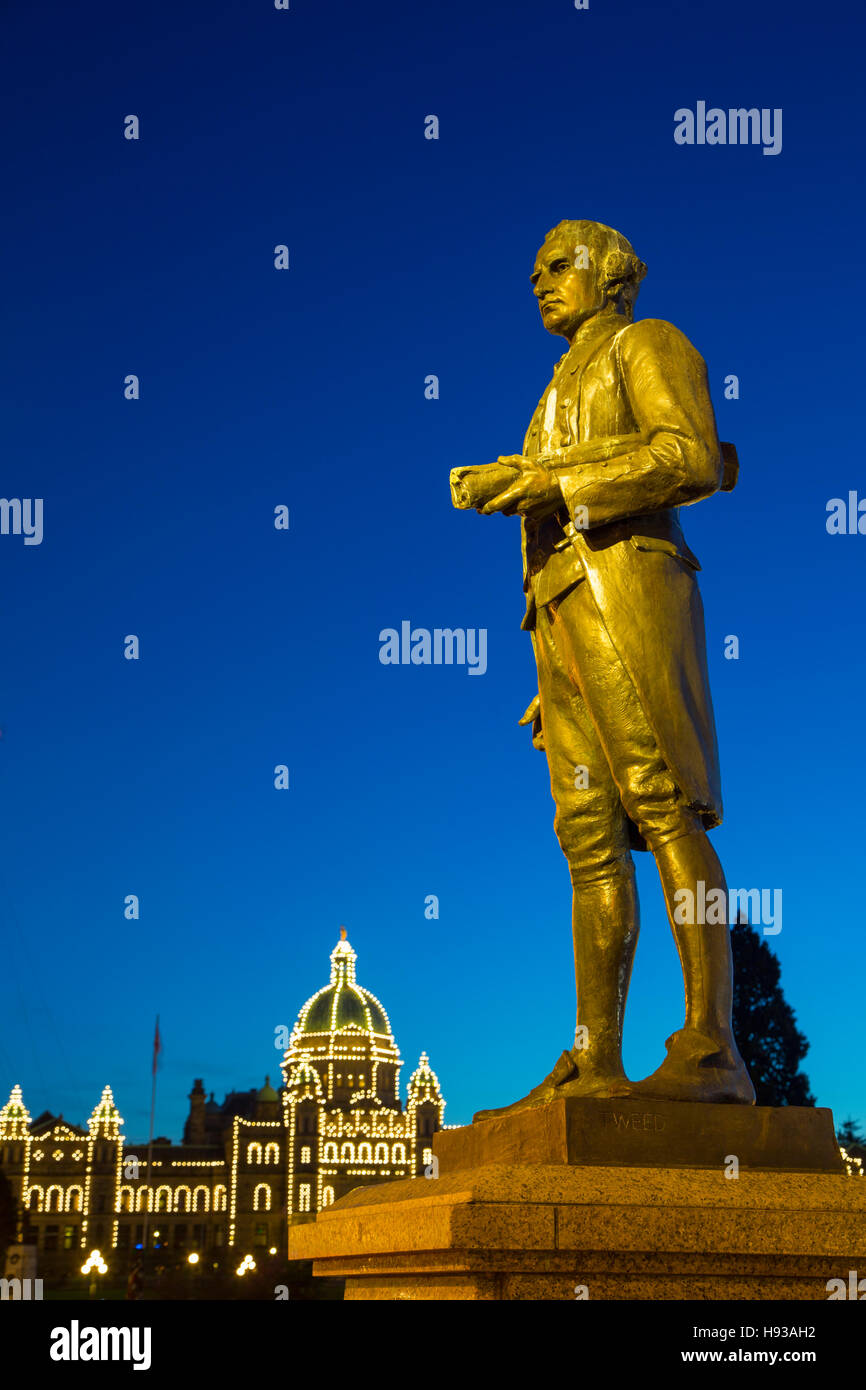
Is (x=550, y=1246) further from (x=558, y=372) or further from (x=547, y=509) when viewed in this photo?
(x=558, y=372)

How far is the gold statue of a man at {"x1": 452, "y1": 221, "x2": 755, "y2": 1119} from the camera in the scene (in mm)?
5352

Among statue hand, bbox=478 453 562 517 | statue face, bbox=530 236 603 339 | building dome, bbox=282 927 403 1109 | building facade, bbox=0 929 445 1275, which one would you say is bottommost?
building facade, bbox=0 929 445 1275

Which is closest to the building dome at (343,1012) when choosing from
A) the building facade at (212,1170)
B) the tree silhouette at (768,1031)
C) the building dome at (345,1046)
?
the building dome at (345,1046)

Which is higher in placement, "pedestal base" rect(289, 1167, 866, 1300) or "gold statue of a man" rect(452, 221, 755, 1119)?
"gold statue of a man" rect(452, 221, 755, 1119)

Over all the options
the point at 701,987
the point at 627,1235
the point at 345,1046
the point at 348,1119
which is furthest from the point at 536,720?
the point at 345,1046

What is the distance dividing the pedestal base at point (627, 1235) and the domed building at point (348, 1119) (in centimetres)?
9356

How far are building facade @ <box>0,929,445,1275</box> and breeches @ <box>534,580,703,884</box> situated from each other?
94.9 metres

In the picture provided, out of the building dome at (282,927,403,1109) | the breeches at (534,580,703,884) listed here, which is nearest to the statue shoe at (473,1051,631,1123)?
the breeches at (534,580,703,884)

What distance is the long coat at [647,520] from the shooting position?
548 cm

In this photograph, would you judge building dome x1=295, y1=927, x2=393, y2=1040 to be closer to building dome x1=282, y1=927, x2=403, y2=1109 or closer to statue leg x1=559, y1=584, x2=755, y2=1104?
building dome x1=282, y1=927, x2=403, y2=1109

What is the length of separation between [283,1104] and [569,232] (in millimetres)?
103220

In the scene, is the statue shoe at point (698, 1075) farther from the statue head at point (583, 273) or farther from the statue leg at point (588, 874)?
the statue head at point (583, 273)

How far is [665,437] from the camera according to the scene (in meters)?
5.54
